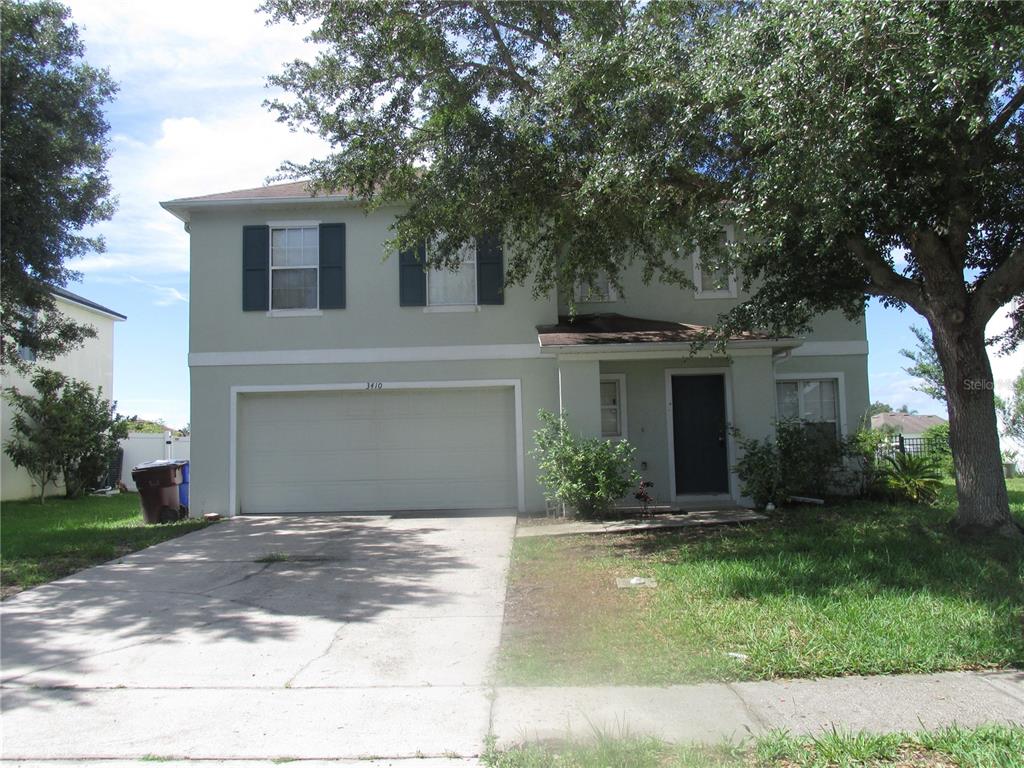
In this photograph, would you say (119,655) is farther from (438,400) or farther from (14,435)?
(14,435)

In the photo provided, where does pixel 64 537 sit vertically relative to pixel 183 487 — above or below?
below

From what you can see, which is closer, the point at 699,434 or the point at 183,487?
the point at 699,434

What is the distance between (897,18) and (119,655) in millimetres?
8037

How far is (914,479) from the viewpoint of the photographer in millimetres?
12031

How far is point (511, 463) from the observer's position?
1331 centimetres

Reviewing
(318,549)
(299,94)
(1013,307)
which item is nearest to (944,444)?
(1013,307)

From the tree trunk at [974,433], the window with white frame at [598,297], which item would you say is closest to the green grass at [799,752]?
the tree trunk at [974,433]

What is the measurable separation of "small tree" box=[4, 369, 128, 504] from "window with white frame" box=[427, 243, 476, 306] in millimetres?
10360

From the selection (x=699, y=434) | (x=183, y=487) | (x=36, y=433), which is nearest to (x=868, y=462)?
(x=699, y=434)

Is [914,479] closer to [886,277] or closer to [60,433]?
[886,277]

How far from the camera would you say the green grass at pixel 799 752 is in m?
3.74

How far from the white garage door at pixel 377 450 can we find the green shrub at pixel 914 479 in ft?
21.2

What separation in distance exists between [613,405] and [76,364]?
15.6m

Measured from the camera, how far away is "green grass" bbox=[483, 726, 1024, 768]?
374 cm
